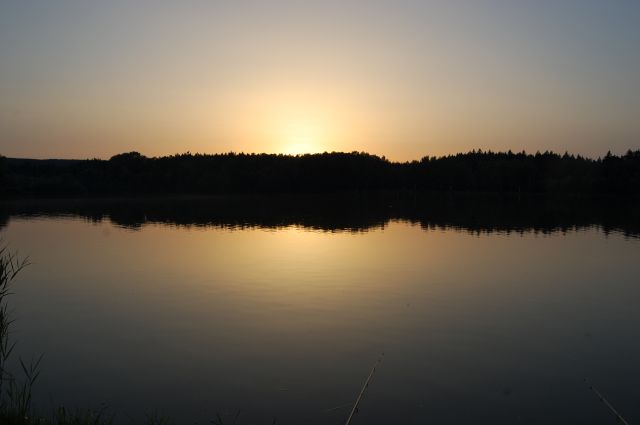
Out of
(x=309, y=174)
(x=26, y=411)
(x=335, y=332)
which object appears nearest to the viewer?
(x=26, y=411)

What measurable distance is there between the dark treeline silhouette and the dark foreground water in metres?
125

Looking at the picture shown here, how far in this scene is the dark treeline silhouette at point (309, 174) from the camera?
6142 inches

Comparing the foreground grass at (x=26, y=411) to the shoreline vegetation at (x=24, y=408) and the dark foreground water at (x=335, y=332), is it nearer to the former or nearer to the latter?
the shoreline vegetation at (x=24, y=408)

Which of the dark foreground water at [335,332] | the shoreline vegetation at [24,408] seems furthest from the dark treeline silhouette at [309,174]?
the shoreline vegetation at [24,408]

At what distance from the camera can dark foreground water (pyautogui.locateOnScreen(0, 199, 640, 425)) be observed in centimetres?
1255

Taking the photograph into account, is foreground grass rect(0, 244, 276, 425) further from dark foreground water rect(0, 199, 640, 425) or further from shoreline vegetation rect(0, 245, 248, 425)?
dark foreground water rect(0, 199, 640, 425)

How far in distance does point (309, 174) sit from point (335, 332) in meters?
159

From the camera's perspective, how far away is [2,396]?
40.8ft

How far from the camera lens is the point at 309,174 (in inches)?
6954

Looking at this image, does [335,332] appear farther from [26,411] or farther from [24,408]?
[24,408]

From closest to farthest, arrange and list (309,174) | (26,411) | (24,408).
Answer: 1. (24,408)
2. (26,411)
3. (309,174)

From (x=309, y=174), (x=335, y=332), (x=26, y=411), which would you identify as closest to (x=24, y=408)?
(x=26, y=411)

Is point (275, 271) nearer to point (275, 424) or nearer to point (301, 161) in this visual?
point (275, 424)

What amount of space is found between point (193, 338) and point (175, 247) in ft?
84.5
